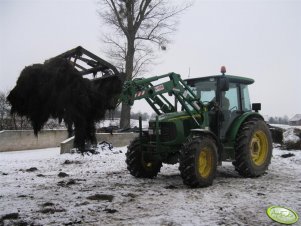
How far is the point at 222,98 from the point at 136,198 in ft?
11.5

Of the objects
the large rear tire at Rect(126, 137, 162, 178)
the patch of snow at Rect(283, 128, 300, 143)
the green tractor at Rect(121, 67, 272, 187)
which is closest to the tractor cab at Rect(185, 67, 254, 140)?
the green tractor at Rect(121, 67, 272, 187)

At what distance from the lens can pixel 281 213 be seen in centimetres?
520

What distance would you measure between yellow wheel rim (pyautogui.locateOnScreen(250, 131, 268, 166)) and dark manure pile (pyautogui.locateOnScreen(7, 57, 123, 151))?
4.62 m

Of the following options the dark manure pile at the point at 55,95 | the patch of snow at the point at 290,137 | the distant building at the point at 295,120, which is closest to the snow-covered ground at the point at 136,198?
the dark manure pile at the point at 55,95

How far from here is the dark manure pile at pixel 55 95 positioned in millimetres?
5629

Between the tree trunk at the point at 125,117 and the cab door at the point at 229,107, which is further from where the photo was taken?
the tree trunk at the point at 125,117

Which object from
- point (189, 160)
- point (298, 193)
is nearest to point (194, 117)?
point (189, 160)

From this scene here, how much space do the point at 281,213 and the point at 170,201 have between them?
1723mm

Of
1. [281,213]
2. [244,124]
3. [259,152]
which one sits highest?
[244,124]

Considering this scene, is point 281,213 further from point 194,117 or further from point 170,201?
point 194,117

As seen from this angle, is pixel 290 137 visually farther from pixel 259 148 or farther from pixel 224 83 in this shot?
pixel 224 83

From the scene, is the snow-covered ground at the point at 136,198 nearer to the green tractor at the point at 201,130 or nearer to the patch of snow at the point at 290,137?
the green tractor at the point at 201,130

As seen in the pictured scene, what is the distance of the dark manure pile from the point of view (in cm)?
563

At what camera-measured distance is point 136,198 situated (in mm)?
6254
